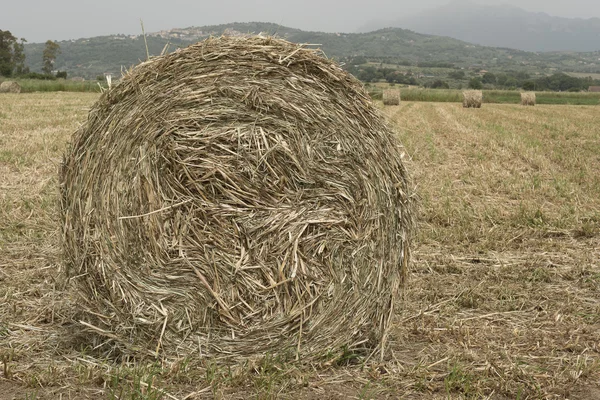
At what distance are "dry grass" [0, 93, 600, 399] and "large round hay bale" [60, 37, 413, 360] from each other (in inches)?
9.3

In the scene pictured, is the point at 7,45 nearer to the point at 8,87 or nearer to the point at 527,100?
the point at 8,87

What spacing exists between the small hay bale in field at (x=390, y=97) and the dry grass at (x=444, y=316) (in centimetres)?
1815

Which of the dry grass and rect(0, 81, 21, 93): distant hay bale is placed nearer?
the dry grass

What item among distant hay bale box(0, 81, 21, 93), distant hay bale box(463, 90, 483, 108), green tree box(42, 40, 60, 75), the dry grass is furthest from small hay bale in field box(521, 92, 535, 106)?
green tree box(42, 40, 60, 75)

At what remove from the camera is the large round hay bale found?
3.49 m

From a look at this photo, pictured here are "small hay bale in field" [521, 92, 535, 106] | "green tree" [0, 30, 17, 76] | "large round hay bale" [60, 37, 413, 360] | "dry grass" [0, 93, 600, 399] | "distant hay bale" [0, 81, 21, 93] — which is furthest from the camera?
"green tree" [0, 30, 17, 76]

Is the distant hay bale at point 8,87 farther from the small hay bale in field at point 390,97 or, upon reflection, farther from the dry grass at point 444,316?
the dry grass at point 444,316

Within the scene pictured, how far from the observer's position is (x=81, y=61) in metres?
112

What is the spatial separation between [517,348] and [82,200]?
110 inches

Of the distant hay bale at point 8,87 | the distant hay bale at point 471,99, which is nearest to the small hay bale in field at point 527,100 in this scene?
the distant hay bale at point 471,99

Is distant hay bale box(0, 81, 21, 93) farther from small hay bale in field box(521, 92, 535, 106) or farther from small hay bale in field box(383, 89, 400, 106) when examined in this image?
small hay bale in field box(521, 92, 535, 106)

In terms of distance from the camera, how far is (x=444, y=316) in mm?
4129

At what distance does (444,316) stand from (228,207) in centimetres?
174

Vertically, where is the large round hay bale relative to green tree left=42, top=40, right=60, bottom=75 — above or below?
below
